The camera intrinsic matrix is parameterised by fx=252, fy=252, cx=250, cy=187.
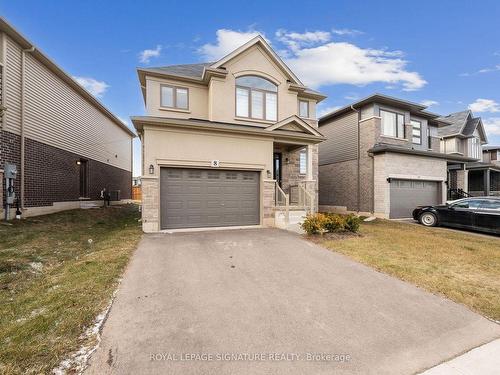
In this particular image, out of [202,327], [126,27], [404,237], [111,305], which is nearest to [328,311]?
[202,327]

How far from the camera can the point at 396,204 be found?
15055 millimetres

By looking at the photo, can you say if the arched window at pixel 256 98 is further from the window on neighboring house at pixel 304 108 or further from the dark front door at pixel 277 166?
the window on neighboring house at pixel 304 108

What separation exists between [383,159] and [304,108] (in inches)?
218

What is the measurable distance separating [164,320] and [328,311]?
7.79 ft

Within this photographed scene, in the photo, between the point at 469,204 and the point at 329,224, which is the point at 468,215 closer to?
the point at 469,204

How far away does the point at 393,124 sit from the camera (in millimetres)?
16578

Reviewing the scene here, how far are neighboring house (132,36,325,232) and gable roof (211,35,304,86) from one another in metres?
0.05

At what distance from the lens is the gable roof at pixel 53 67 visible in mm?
9793

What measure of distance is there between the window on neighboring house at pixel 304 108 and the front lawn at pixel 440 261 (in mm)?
8356

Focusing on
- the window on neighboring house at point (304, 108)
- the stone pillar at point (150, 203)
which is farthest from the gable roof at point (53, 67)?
the window on neighboring house at point (304, 108)

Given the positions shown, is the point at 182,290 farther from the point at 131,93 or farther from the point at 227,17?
the point at 131,93

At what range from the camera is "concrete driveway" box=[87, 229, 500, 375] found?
265 cm

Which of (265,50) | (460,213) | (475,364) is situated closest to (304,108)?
(265,50)

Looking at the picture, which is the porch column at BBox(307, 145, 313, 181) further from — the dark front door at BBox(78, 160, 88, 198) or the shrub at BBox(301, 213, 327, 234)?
the dark front door at BBox(78, 160, 88, 198)
